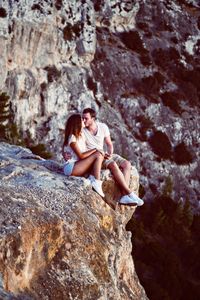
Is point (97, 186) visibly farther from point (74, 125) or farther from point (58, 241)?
point (58, 241)

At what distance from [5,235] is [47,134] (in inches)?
1618

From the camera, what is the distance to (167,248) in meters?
42.3

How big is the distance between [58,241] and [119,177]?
10.7 feet

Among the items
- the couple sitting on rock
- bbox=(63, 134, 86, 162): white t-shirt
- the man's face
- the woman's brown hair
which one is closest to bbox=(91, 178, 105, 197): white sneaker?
the couple sitting on rock

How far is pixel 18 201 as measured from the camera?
8977 millimetres

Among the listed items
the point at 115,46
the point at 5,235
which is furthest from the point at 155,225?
the point at 5,235

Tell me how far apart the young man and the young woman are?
44 centimetres

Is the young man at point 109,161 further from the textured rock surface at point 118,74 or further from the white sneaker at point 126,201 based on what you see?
the textured rock surface at point 118,74

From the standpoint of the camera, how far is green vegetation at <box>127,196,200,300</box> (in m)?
33.4

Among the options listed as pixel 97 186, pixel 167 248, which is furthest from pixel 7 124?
pixel 97 186

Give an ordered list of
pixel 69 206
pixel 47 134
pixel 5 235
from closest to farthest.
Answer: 1. pixel 5 235
2. pixel 69 206
3. pixel 47 134

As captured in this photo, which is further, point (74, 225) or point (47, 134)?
point (47, 134)

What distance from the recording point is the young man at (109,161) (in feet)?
38.1

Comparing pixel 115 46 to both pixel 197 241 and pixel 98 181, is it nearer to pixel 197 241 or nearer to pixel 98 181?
pixel 197 241
